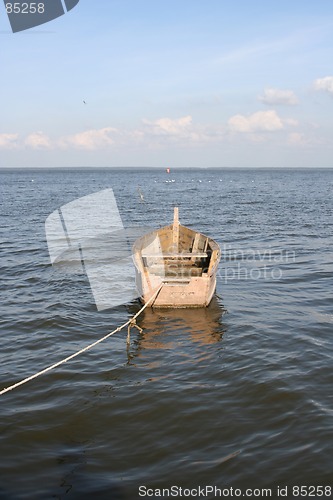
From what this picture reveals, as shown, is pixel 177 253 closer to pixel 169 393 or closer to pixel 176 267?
pixel 176 267

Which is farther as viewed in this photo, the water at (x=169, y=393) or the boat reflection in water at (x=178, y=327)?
the boat reflection in water at (x=178, y=327)

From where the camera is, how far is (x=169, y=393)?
823cm

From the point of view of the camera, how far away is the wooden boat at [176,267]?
11891mm

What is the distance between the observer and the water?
618cm

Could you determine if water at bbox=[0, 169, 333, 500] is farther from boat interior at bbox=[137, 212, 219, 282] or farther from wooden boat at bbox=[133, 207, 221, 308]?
boat interior at bbox=[137, 212, 219, 282]

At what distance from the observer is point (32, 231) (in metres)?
27.3

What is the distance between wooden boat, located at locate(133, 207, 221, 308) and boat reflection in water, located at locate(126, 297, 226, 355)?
0.27m

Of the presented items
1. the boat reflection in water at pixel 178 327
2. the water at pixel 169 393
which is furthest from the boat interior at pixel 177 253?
the water at pixel 169 393

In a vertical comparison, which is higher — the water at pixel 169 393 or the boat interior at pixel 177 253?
the boat interior at pixel 177 253

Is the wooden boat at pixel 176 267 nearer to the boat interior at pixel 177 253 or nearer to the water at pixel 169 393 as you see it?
the boat interior at pixel 177 253

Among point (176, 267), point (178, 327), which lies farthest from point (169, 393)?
point (176, 267)

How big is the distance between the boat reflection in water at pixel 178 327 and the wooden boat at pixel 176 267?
27cm

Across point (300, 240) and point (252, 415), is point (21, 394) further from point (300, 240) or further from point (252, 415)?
point (300, 240)

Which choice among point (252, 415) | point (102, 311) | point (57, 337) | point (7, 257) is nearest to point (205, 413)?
point (252, 415)
